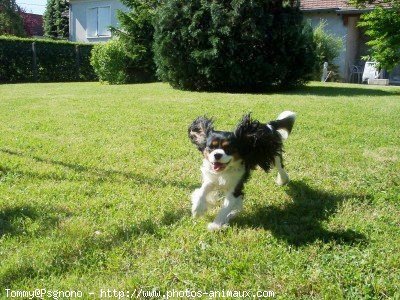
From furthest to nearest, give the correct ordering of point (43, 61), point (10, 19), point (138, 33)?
point (10, 19) → point (43, 61) → point (138, 33)

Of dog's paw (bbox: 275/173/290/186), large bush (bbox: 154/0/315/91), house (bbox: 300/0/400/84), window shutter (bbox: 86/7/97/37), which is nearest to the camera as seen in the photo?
dog's paw (bbox: 275/173/290/186)

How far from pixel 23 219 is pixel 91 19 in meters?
29.6

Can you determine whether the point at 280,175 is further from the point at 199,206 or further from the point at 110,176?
the point at 110,176

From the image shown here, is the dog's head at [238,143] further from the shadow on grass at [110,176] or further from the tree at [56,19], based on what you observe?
the tree at [56,19]

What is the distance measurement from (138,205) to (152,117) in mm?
4660

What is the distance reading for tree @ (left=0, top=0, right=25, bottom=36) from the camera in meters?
35.4

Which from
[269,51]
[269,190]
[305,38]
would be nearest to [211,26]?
[269,51]

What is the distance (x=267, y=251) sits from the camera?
10.0 ft

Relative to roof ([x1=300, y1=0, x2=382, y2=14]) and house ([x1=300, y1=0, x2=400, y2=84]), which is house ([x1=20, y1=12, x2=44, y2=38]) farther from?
house ([x1=300, y1=0, x2=400, y2=84])

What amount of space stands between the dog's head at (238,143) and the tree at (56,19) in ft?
128

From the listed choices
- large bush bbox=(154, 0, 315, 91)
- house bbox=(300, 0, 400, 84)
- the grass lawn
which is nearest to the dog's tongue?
the grass lawn

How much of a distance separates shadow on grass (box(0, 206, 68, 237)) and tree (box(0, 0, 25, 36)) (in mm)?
36291

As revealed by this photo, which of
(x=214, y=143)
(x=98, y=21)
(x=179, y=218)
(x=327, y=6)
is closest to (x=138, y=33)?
(x=327, y=6)

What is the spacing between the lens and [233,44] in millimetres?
13125
